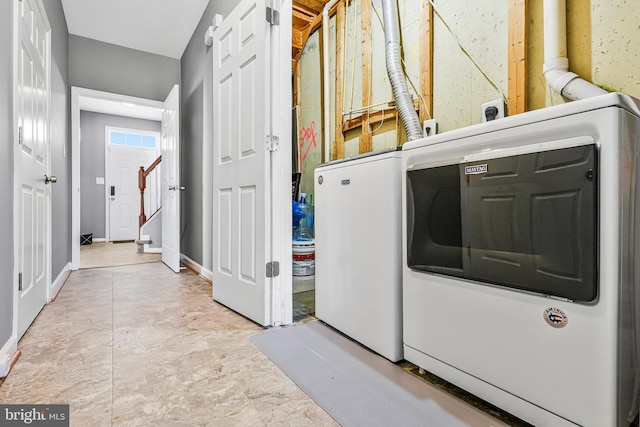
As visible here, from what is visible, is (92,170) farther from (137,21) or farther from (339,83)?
(339,83)

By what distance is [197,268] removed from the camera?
3.29 meters

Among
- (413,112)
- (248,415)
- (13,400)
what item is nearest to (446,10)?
(413,112)

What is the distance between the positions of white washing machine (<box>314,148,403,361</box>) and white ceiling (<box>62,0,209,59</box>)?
279 cm

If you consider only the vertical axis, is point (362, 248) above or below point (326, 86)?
below

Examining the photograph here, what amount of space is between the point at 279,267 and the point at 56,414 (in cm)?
108

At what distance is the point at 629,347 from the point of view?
0.80m

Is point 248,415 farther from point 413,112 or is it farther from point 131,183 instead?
point 131,183

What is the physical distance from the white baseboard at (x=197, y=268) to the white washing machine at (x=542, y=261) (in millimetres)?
2305

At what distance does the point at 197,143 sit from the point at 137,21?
142cm

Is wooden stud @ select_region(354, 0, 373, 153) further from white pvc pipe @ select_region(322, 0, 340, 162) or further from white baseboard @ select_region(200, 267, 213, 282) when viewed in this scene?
white baseboard @ select_region(200, 267, 213, 282)

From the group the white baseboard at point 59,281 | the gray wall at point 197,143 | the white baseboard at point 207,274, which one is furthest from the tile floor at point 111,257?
the white baseboard at point 207,274

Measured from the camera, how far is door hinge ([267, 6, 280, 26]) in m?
1.82

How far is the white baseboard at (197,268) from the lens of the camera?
9.68 feet

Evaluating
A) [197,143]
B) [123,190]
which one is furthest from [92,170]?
[197,143]
